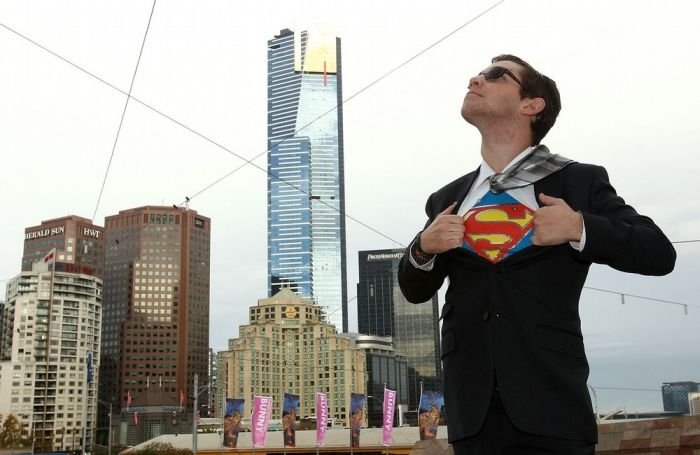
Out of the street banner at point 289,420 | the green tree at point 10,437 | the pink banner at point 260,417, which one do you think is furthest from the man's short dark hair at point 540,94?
the green tree at point 10,437

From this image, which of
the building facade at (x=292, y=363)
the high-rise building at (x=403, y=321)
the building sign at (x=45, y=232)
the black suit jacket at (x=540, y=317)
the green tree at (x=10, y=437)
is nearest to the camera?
the black suit jacket at (x=540, y=317)

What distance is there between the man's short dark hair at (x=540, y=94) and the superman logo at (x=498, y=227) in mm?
410

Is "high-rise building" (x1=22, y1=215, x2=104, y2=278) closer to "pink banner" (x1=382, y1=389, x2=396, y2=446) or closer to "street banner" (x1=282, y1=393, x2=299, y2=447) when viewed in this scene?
"street banner" (x1=282, y1=393, x2=299, y2=447)

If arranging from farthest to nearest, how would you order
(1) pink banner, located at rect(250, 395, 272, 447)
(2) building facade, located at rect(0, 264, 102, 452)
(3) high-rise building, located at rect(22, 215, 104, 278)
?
1. (3) high-rise building, located at rect(22, 215, 104, 278)
2. (2) building facade, located at rect(0, 264, 102, 452)
3. (1) pink banner, located at rect(250, 395, 272, 447)

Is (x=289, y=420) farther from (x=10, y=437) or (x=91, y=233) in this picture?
(x=91, y=233)

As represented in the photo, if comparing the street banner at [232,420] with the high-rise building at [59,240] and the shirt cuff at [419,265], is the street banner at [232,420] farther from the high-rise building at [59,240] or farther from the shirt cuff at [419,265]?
the high-rise building at [59,240]

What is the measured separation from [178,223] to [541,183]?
17607 centimetres

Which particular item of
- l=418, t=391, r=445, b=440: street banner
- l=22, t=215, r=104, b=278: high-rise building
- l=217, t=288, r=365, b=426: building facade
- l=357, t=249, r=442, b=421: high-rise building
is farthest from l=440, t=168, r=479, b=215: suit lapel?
l=22, t=215, r=104, b=278: high-rise building

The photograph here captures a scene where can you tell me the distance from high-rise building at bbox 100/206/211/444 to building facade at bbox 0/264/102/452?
1857 cm

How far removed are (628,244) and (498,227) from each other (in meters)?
0.47

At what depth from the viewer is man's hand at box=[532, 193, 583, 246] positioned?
2430mm

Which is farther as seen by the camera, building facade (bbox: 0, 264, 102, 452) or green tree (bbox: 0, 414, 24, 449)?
building facade (bbox: 0, 264, 102, 452)

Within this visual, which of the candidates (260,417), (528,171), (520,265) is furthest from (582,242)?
(260,417)

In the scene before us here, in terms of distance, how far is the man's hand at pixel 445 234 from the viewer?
262 cm
